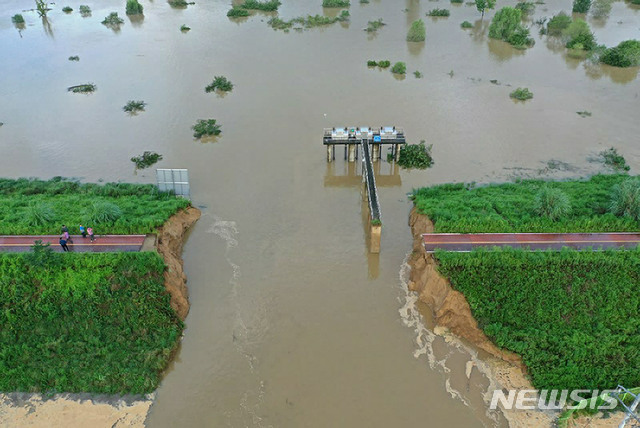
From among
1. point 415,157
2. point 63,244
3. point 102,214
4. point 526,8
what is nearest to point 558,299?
point 415,157

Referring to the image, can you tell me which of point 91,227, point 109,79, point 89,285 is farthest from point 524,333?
point 109,79

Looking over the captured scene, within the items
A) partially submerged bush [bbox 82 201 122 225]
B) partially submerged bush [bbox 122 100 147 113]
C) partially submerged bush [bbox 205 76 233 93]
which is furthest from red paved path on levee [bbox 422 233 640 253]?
partially submerged bush [bbox 122 100 147 113]

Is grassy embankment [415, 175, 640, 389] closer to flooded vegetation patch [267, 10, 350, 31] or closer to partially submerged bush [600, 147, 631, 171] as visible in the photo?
partially submerged bush [600, 147, 631, 171]

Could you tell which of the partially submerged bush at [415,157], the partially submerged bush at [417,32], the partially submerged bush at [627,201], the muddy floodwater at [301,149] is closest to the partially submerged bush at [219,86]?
the muddy floodwater at [301,149]

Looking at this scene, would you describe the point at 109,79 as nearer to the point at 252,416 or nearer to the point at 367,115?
the point at 367,115

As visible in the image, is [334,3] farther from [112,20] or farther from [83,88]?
[83,88]

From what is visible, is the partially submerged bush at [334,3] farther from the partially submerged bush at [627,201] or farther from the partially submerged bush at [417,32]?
the partially submerged bush at [627,201]
